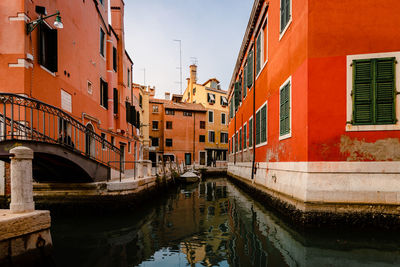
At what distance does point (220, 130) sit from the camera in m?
36.0

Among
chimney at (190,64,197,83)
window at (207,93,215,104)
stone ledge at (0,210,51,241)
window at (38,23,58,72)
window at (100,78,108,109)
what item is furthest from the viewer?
chimney at (190,64,197,83)

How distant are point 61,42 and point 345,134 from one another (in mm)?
9882

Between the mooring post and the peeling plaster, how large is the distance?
605 cm

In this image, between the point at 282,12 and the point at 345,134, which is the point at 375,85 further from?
the point at 282,12

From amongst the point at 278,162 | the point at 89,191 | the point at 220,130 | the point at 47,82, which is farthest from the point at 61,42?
the point at 220,130

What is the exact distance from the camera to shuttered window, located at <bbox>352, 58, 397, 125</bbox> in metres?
5.31

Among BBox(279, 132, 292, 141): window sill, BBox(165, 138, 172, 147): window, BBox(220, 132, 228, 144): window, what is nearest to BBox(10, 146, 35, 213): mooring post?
BBox(279, 132, 292, 141): window sill

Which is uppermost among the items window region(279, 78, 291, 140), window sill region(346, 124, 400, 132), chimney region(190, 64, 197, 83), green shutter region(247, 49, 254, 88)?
chimney region(190, 64, 197, 83)

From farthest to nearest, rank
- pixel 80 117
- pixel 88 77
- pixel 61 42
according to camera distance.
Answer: pixel 88 77
pixel 80 117
pixel 61 42

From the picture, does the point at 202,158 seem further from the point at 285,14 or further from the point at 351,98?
the point at 351,98

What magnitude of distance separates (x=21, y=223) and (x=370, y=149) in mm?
6524

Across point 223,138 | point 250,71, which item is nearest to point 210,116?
point 223,138

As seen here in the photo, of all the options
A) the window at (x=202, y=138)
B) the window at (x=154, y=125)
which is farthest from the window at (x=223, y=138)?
the window at (x=154, y=125)

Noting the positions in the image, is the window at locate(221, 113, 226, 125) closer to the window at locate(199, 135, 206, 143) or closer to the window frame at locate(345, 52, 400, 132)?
the window at locate(199, 135, 206, 143)
